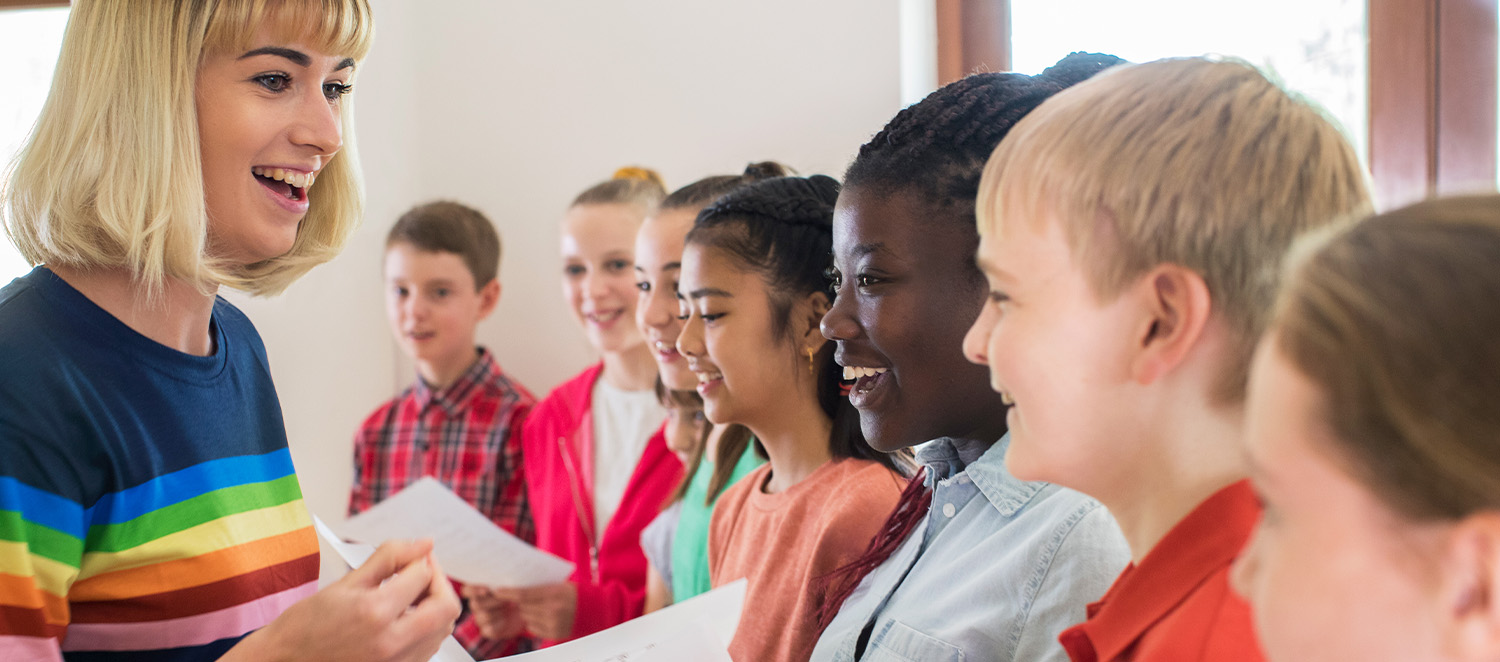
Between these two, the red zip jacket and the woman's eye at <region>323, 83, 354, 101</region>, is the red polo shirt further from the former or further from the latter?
the red zip jacket

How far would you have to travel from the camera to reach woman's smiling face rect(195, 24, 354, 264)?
100cm

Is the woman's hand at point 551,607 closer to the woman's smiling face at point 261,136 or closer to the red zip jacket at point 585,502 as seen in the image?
the red zip jacket at point 585,502

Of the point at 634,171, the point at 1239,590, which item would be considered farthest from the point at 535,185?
the point at 1239,590

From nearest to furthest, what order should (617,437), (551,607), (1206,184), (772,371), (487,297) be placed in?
(1206,184), (772,371), (551,607), (617,437), (487,297)

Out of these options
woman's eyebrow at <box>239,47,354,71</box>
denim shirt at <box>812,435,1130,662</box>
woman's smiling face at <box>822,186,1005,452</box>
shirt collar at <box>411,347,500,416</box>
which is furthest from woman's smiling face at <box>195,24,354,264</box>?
shirt collar at <box>411,347,500,416</box>

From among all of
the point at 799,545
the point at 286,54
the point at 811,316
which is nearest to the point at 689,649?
the point at 799,545

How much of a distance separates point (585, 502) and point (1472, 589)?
1900 millimetres

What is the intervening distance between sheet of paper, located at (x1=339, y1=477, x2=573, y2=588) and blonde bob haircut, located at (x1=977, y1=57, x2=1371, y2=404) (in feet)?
4.29

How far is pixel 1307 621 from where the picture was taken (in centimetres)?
40

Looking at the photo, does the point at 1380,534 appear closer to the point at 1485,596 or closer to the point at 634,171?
the point at 1485,596

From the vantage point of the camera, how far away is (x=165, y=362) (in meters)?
0.97

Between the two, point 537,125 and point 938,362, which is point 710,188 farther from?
point 537,125

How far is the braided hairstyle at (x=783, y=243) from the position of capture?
1.32 m

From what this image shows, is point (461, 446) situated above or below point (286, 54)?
below
